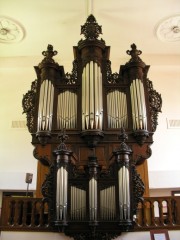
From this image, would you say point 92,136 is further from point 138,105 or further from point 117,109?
point 138,105

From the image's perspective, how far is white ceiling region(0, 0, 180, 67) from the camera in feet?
22.9

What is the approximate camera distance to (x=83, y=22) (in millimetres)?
7613

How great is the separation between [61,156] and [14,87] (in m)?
4.55

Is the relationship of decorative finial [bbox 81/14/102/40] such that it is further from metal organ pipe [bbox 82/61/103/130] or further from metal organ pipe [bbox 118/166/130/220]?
metal organ pipe [bbox 118/166/130/220]

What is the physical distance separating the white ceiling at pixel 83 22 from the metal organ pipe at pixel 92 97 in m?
1.84

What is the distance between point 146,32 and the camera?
25.9 feet

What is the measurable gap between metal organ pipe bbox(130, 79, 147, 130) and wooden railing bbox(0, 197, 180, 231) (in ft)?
4.47

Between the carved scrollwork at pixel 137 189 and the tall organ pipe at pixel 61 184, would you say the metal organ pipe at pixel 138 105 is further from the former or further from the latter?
the tall organ pipe at pixel 61 184

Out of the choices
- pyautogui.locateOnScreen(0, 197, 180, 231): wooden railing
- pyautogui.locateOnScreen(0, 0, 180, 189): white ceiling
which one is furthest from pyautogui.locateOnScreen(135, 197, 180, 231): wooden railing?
pyautogui.locateOnScreen(0, 0, 180, 189): white ceiling

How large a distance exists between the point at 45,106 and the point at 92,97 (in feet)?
3.04

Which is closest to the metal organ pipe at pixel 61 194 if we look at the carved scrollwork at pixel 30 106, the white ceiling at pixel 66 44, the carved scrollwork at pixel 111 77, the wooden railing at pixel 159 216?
the wooden railing at pixel 159 216

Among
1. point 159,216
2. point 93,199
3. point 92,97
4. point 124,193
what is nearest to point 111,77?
point 92,97

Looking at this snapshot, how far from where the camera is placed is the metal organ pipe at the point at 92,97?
554cm

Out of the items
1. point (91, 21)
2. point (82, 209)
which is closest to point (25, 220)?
point (82, 209)
